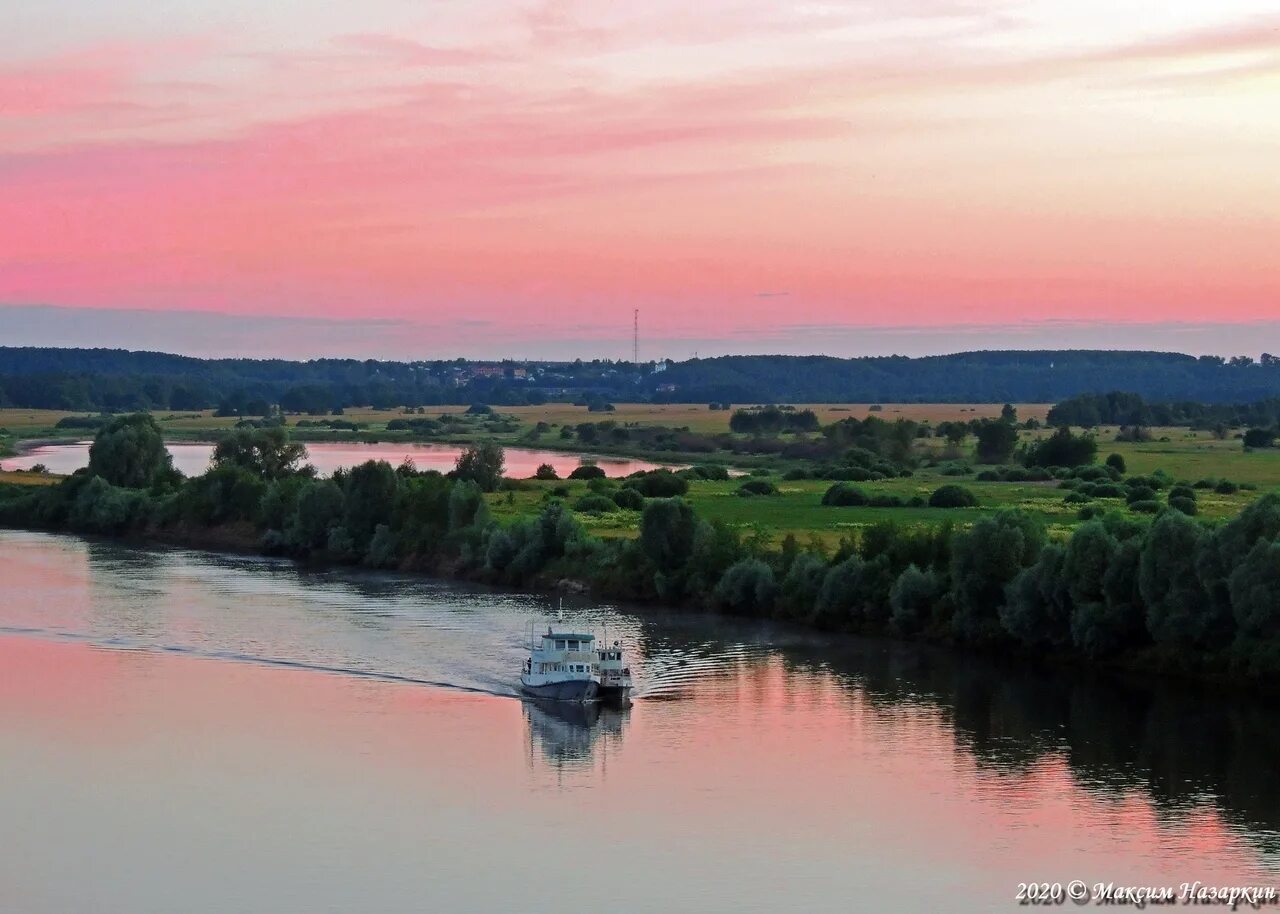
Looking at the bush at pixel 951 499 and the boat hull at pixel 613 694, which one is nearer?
the boat hull at pixel 613 694

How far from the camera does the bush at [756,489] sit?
77.4m

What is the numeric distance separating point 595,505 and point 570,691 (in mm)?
31321

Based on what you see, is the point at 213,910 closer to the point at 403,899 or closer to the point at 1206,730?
the point at 403,899

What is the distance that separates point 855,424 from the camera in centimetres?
11338

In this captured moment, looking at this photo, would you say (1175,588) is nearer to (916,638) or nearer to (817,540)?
(916,638)

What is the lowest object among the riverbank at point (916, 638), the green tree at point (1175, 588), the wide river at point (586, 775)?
the wide river at point (586, 775)

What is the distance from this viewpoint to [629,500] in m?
71.9

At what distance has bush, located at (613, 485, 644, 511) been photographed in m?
71.2

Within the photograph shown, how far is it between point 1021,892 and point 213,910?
38.2 ft

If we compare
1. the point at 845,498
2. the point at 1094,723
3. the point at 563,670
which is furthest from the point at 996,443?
the point at 563,670

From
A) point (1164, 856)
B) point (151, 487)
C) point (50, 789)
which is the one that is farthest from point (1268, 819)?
point (151, 487)

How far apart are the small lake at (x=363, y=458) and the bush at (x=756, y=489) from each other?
18100mm

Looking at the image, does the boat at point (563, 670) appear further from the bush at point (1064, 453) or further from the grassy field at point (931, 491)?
the bush at point (1064, 453)

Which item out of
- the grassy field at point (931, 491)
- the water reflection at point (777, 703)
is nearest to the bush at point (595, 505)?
the grassy field at point (931, 491)
